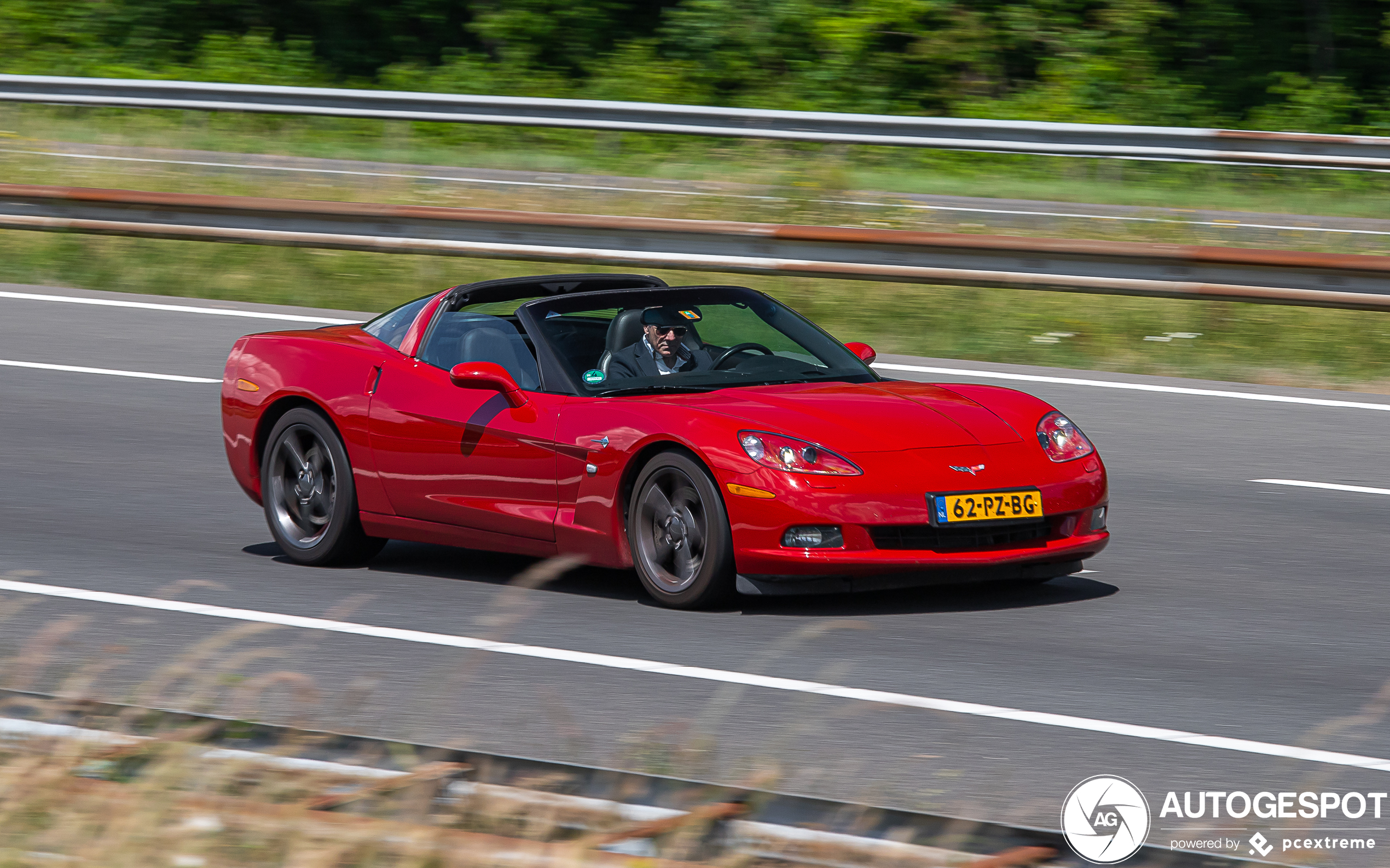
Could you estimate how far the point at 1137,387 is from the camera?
12352mm

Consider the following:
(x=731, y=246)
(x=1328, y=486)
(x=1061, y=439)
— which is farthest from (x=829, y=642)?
(x=731, y=246)

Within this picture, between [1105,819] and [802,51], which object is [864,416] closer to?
[1105,819]

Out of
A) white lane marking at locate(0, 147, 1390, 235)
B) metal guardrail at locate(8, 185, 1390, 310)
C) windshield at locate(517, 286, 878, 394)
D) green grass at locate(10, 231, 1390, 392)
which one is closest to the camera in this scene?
windshield at locate(517, 286, 878, 394)

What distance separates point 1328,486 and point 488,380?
14.2 ft

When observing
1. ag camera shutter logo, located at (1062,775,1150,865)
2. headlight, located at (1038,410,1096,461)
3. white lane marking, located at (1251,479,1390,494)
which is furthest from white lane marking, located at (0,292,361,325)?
ag camera shutter logo, located at (1062,775,1150,865)

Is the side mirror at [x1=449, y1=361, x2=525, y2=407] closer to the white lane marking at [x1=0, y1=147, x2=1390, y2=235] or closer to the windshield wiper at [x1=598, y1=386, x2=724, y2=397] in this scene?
the windshield wiper at [x1=598, y1=386, x2=724, y2=397]

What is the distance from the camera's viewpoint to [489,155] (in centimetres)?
2125

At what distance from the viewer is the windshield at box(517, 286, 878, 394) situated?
8164mm

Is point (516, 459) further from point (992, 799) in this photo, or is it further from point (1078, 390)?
point (1078, 390)

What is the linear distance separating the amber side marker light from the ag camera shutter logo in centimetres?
211

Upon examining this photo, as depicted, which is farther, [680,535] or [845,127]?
[845,127]

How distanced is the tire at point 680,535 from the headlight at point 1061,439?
133 centimetres

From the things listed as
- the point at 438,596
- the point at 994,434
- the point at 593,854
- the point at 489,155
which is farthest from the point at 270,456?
the point at 489,155

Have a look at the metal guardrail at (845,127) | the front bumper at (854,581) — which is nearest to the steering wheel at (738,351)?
the front bumper at (854,581)
